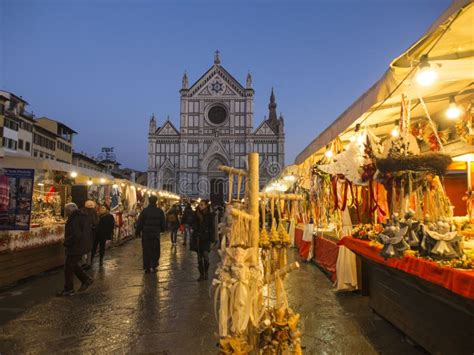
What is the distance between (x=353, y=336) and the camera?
4.53 m

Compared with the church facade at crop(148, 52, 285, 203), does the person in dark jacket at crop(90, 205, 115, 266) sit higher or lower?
lower

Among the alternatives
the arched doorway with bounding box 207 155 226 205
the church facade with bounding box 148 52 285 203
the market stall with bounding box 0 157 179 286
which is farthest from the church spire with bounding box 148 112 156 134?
the market stall with bounding box 0 157 179 286

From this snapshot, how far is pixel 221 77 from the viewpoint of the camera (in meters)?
50.8

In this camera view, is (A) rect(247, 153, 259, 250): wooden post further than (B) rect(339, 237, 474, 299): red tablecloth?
Yes

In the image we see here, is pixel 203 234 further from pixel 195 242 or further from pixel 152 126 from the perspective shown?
pixel 152 126

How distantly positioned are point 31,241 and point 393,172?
7.40 metres

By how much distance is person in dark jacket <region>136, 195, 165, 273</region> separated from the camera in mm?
8961

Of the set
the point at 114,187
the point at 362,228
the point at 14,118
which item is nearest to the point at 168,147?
the point at 14,118

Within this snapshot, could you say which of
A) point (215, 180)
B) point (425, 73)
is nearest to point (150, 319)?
point (425, 73)

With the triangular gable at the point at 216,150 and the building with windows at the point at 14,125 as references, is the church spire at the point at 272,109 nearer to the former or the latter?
the triangular gable at the point at 216,150

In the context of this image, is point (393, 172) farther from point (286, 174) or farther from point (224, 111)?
point (224, 111)

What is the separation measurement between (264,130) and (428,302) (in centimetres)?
4692

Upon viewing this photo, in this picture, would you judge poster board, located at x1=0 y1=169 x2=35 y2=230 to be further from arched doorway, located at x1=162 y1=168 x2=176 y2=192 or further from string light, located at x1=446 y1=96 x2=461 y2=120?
arched doorway, located at x1=162 y1=168 x2=176 y2=192

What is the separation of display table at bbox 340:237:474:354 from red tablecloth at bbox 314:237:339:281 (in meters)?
2.70
